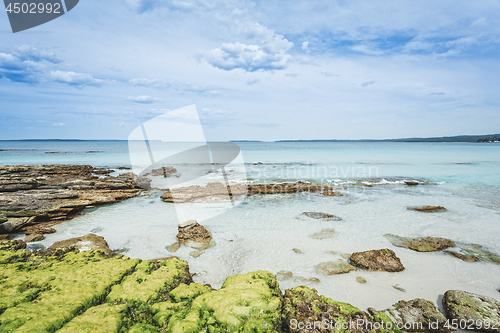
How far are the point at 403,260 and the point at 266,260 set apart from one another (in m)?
4.32

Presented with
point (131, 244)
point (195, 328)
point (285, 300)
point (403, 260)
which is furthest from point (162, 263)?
point (403, 260)

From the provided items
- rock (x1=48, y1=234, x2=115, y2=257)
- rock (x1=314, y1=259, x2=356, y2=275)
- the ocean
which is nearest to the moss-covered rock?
the ocean

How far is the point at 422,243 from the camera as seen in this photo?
806cm

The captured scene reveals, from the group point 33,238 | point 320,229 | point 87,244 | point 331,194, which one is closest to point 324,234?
point 320,229

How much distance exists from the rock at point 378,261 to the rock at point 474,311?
65.2 inches

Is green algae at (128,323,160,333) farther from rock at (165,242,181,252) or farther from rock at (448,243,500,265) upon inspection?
rock at (448,243,500,265)

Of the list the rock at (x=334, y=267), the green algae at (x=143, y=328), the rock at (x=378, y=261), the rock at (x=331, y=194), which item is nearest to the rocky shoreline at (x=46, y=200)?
the green algae at (x=143, y=328)

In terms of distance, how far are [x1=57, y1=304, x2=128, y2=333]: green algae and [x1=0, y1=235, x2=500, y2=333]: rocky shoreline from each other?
0.04 feet

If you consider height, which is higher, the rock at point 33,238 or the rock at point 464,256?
the rock at point 33,238

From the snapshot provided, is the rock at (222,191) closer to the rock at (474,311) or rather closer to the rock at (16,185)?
the rock at (16,185)

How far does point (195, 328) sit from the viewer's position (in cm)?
333

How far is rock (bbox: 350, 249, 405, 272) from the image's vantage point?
6435 millimetres

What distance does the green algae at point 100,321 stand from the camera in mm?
3107

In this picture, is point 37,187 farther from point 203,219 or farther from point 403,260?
point 403,260
